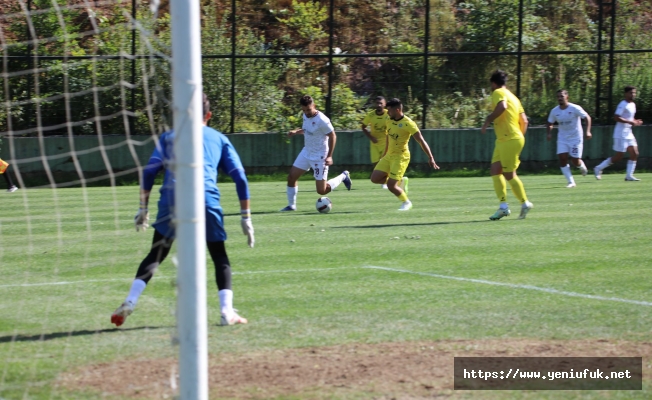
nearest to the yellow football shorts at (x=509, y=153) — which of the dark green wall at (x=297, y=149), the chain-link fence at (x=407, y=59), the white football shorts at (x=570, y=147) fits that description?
the white football shorts at (x=570, y=147)

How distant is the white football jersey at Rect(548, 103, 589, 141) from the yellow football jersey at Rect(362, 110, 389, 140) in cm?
435

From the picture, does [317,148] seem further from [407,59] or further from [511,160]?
[407,59]

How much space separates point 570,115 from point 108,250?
1405 cm

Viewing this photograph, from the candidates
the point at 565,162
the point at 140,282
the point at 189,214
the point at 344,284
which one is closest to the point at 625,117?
the point at 565,162

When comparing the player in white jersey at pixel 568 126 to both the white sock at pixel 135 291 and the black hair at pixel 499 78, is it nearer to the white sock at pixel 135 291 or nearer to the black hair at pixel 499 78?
the black hair at pixel 499 78

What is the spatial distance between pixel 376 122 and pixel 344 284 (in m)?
12.2

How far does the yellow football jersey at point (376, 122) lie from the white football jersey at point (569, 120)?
435 cm

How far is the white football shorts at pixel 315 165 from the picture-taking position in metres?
16.8

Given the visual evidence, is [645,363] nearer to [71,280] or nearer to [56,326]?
[56,326]

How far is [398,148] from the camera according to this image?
52.8ft

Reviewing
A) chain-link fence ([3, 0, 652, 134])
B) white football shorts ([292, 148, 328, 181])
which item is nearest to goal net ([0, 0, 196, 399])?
chain-link fence ([3, 0, 652, 134])

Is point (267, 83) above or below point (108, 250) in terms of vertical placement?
above

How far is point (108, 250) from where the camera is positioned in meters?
11.4

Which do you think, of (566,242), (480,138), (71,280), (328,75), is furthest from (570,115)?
(71,280)
